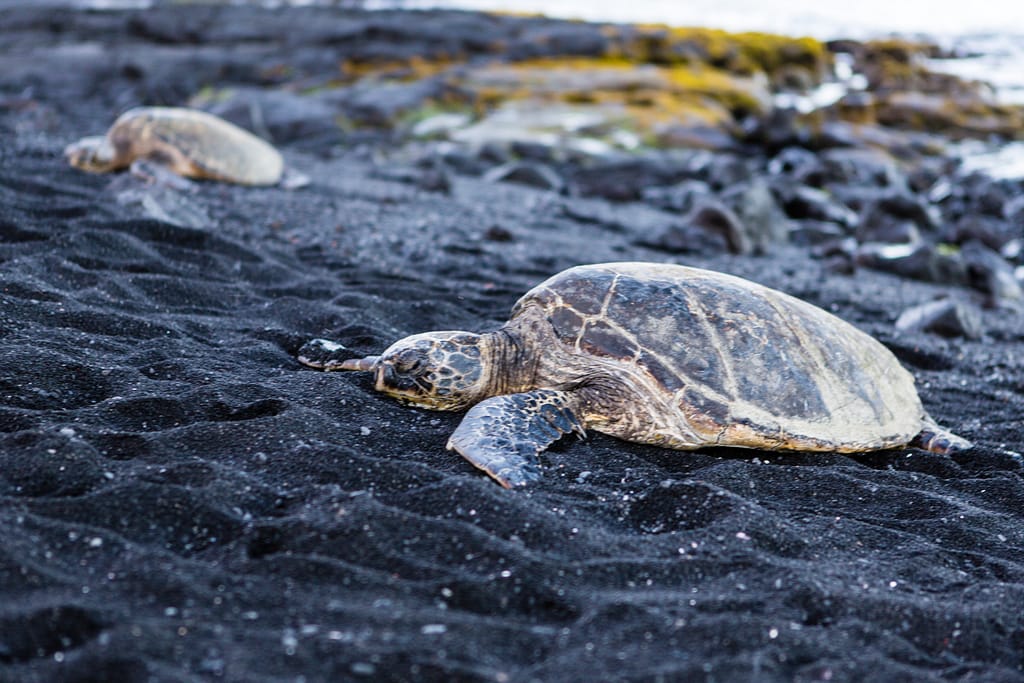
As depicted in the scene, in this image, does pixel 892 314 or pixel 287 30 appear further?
pixel 287 30

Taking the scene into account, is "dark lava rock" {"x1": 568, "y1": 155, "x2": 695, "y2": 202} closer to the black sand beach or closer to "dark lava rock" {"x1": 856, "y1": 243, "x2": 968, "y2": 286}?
"dark lava rock" {"x1": 856, "y1": 243, "x2": 968, "y2": 286}

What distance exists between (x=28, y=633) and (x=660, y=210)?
846 centimetres

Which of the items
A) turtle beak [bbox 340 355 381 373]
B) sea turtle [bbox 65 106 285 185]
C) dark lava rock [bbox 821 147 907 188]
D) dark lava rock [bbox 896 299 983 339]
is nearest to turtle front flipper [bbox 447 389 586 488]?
turtle beak [bbox 340 355 381 373]

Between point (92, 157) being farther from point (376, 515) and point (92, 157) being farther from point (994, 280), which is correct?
point (994, 280)

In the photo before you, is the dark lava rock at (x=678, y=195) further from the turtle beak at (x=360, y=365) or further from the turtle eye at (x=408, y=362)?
the turtle eye at (x=408, y=362)

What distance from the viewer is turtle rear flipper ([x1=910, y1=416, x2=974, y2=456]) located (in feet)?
12.3

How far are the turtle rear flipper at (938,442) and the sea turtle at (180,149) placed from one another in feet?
19.4

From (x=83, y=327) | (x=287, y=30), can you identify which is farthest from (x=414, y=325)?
(x=287, y=30)

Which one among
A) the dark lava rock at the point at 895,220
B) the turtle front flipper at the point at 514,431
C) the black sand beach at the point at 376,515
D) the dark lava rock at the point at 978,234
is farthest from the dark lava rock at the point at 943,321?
the dark lava rock at the point at 978,234

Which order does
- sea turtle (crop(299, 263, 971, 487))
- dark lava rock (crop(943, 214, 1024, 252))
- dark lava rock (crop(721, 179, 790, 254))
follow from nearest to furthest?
sea turtle (crop(299, 263, 971, 487)) < dark lava rock (crop(721, 179, 790, 254)) < dark lava rock (crop(943, 214, 1024, 252))

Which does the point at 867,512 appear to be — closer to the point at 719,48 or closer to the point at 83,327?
the point at 83,327

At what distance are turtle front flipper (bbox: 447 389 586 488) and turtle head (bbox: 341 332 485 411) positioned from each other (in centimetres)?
16

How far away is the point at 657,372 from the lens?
11.4 feet

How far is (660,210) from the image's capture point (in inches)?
383
